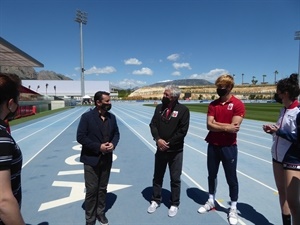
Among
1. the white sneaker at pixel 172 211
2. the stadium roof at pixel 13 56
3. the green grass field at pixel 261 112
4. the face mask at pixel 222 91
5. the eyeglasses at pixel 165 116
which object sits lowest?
the white sneaker at pixel 172 211

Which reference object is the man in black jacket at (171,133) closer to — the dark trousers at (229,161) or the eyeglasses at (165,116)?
the eyeglasses at (165,116)

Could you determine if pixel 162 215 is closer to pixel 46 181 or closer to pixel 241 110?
pixel 241 110

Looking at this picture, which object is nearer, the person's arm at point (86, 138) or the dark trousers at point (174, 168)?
the person's arm at point (86, 138)

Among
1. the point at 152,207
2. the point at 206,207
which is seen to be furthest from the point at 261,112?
the point at 152,207

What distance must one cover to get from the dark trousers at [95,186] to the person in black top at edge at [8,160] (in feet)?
5.52

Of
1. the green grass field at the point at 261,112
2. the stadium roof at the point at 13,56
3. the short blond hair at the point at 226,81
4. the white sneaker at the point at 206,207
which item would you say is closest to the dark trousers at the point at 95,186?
the white sneaker at the point at 206,207

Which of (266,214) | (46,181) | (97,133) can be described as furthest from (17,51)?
(266,214)

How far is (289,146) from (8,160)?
9.14 feet

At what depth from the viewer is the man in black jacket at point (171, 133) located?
373cm

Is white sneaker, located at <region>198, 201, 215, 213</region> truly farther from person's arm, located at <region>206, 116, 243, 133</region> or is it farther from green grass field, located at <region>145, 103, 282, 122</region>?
green grass field, located at <region>145, 103, 282, 122</region>

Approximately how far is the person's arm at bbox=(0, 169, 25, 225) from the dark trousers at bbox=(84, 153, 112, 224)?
187 cm

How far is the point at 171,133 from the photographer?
3.75 m

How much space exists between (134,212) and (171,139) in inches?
50.6

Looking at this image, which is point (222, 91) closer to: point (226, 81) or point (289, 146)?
point (226, 81)
